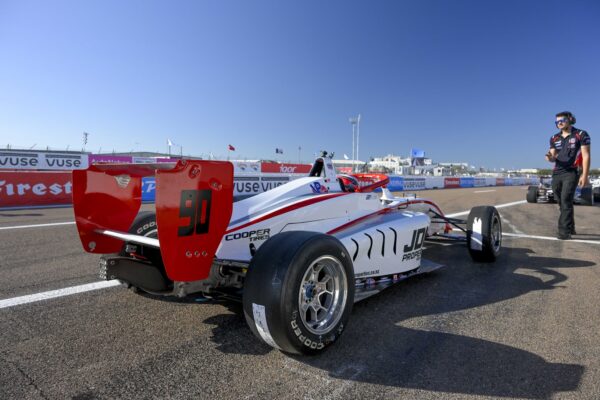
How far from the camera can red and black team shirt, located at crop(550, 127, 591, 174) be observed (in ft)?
21.8

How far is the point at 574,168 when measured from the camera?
6.85 metres

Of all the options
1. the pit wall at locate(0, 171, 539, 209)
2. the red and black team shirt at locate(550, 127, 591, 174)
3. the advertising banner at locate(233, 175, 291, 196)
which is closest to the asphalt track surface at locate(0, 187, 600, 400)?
the red and black team shirt at locate(550, 127, 591, 174)

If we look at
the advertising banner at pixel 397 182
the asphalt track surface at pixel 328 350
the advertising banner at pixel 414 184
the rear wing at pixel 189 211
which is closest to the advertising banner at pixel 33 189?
the asphalt track surface at pixel 328 350

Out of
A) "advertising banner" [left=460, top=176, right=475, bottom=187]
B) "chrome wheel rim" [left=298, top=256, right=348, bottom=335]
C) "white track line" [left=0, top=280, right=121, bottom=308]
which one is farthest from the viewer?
"advertising banner" [left=460, top=176, right=475, bottom=187]

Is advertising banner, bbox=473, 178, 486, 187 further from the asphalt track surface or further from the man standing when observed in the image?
the asphalt track surface

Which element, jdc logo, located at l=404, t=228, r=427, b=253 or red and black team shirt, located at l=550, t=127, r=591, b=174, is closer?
jdc logo, located at l=404, t=228, r=427, b=253

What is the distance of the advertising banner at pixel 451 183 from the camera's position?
31.7 metres

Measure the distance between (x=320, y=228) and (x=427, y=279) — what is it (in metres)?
1.58

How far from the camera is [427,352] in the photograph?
2.57 meters

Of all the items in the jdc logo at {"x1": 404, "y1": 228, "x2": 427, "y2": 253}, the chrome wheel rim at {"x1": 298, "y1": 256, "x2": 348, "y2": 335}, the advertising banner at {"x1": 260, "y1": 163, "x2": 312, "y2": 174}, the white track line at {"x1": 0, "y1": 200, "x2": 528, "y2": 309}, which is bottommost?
the white track line at {"x1": 0, "y1": 200, "x2": 528, "y2": 309}

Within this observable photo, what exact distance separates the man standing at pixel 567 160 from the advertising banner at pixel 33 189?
13512 millimetres

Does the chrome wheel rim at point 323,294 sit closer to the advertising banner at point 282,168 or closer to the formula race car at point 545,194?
the formula race car at point 545,194

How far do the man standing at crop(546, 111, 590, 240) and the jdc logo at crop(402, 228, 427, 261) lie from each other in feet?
14.5

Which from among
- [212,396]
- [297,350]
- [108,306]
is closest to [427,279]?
[297,350]
